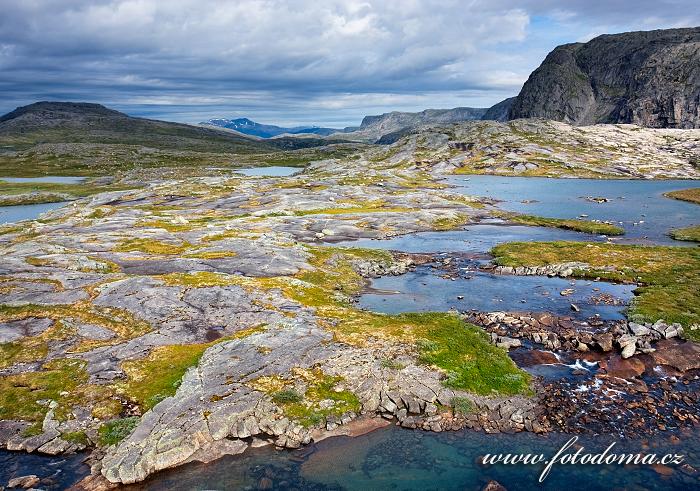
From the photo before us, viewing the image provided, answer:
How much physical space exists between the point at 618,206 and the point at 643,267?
82.3 meters

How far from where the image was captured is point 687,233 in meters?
98.8

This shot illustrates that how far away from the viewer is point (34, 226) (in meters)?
127

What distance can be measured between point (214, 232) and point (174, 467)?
81.7 metres

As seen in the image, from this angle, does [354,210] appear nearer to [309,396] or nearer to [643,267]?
[643,267]

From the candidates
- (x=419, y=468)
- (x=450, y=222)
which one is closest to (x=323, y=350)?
(x=419, y=468)

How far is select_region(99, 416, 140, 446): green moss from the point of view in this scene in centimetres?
3362

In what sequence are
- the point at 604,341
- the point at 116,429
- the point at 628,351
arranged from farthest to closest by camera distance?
the point at 604,341
the point at 628,351
the point at 116,429

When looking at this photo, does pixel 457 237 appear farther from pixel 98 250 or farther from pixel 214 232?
pixel 98 250

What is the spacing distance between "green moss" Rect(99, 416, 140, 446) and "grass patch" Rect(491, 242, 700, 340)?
164 feet

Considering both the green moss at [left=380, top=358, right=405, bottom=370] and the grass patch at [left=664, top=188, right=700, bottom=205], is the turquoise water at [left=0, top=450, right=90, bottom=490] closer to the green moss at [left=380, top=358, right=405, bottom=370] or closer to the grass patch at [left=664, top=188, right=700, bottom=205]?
the green moss at [left=380, top=358, right=405, bottom=370]

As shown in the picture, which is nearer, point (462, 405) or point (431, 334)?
point (462, 405)

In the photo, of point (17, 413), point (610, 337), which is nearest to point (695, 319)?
point (610, 337)

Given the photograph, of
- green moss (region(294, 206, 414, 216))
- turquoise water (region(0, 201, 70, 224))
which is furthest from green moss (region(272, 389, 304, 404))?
turquoise water (region(0, 201, 70, 224))

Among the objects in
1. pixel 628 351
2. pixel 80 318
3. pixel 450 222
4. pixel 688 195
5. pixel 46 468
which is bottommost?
pixel 46 468
